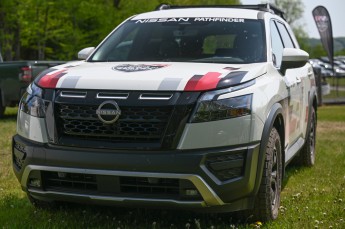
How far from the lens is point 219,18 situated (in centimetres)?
504

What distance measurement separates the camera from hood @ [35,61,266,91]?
139 inches

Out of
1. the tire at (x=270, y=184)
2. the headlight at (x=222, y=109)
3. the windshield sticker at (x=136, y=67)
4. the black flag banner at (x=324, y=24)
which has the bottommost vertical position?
the black flag banner at (x=324, y=24)

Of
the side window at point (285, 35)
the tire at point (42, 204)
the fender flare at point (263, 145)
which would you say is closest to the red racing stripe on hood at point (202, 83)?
the fender flare at point (263, 145)

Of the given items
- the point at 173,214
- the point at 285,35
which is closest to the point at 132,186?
the point at 173,214

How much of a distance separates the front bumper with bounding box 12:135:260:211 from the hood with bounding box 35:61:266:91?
1.38 ft

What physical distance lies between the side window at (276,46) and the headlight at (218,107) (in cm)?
124

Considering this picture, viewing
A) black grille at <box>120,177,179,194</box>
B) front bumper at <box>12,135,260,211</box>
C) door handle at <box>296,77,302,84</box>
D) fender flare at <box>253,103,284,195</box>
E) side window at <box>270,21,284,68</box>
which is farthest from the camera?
door handle at <box>296,77,302,84</box>

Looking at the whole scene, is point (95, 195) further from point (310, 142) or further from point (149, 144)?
point (310, 142)

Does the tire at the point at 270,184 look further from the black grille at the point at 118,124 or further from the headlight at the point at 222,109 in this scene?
the black grille at the point at 118,124

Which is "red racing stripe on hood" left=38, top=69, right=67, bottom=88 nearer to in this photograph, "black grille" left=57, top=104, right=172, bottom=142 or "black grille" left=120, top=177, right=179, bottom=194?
"black grille" left=57, top=104, right=172, bottom=142

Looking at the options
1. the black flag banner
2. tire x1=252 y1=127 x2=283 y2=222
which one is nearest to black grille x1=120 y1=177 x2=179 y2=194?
tire x1=252 y1=127 x2=283 y2=222

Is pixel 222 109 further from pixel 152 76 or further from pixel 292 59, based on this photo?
pixel 292 59

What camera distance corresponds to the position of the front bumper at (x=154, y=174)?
11.3 feet

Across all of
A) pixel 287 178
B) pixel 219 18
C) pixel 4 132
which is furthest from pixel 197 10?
pixel 4 132
